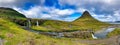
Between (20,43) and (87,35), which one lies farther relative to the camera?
(87,35)

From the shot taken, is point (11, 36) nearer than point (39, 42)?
No

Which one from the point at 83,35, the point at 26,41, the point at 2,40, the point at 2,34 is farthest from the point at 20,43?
the point at 83,35

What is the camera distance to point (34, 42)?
1955 inches

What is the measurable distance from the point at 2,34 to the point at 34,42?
10093 millimetres

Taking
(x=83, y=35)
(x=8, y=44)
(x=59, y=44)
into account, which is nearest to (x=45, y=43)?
(x=59, y=44)

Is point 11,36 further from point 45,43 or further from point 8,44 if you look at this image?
point 45,43

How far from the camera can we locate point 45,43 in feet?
166

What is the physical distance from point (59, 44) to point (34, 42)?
Answer: 711 centimetres

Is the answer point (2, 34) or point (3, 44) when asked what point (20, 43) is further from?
point (2, 34)

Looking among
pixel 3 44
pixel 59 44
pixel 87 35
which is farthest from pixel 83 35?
pixel 3 44

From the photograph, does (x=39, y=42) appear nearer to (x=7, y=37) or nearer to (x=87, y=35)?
(x=7, y=37)

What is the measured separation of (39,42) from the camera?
50688mm

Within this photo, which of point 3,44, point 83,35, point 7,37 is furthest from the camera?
point 83,35

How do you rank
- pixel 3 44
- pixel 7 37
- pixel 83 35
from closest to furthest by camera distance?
pixel 3 44 < pixel 7 37 < pixel 83 35
